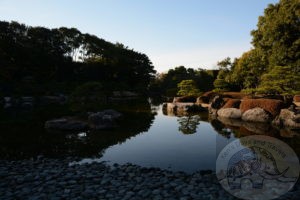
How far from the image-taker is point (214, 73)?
50.7 meters

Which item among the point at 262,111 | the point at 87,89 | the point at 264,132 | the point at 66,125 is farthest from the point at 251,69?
the point at 66,125

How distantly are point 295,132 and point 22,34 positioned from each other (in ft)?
152

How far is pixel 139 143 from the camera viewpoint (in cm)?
1091

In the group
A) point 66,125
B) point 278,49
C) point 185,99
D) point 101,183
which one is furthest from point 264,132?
point 185,99

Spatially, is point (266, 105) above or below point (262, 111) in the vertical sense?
above

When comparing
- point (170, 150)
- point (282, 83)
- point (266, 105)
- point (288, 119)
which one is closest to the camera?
point (170, 150)

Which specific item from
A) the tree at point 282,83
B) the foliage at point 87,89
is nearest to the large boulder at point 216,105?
the tree at point 282,83

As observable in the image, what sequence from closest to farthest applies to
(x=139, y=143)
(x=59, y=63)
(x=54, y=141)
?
(x=139, y=143)
(x=54, y=141)
(x=59, y=63)

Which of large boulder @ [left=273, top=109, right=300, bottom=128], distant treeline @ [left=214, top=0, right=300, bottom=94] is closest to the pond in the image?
large boulder @ [left=273, top=109, right=300, bottom=128]

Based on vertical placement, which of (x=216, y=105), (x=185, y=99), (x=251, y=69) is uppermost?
(x=251, y=69)

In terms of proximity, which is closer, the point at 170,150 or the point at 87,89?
the point at 170,150

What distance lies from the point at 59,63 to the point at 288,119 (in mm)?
42100

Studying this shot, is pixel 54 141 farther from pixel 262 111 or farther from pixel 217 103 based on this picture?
pixel 217 103

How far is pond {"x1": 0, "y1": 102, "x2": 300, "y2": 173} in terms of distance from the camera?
8398 mm
